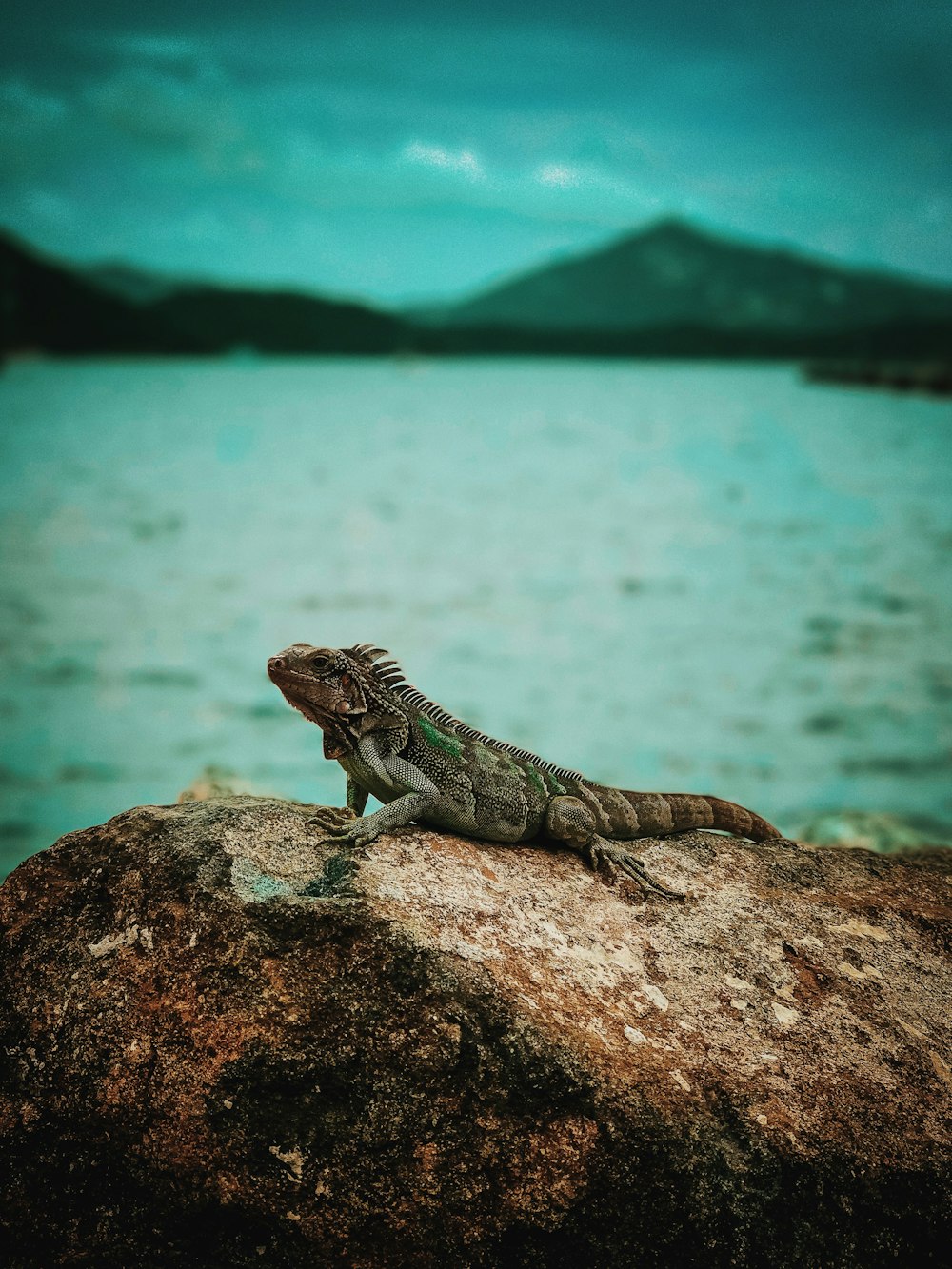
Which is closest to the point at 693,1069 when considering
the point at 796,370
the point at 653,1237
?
the point at 653,1237

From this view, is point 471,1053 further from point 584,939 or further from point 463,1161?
point 584,939

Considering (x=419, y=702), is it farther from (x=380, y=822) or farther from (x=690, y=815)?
(x=690, y=815)

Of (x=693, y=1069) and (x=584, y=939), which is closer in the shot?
(x=693, y=1069)

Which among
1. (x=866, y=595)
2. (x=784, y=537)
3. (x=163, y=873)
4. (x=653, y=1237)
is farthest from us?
(x=784, y=537)

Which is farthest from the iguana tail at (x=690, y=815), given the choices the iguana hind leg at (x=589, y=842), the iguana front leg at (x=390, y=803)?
the iguana front leg at (x=390, y=803)

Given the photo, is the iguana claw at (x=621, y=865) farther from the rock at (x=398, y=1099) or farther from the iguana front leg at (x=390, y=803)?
the iguana front leg at (x=390, y=803)

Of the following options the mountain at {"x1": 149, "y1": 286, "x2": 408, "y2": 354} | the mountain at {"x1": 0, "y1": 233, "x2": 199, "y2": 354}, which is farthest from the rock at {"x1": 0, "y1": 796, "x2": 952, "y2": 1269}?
the mountain at {"x1": 149, "y1": 286, "x2": 408, "y2": 354}
